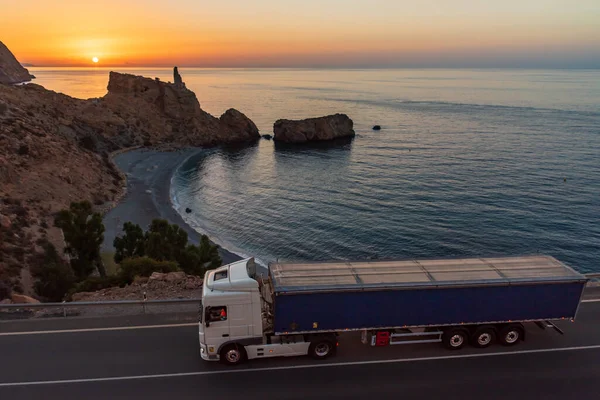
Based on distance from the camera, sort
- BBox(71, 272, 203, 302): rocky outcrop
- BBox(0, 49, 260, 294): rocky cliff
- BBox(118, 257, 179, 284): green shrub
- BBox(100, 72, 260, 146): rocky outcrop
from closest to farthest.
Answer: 1. BBox(71, 272, 203, 302): rocky outcrop
2. BBox(118, 257, 179, 284): green shrub
3. BBox(0, 49, 260, 294): rocky cliff
4. BBox(100, 72, 260, 146): rocky outcrop

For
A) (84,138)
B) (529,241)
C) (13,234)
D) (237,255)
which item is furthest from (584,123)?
(13,234)

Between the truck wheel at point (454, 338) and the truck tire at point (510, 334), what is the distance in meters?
1.33

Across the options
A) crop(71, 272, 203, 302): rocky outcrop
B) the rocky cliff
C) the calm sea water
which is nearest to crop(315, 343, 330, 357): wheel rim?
crop(71, 272, 203, 302): rocky outcrop

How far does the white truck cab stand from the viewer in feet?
46.6

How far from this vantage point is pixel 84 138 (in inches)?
3243

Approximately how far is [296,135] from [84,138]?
175ft

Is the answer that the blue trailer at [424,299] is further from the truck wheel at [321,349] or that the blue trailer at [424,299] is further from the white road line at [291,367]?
the truck wheel at [321,349]

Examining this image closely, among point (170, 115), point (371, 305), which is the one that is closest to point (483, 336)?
point (371, 305)

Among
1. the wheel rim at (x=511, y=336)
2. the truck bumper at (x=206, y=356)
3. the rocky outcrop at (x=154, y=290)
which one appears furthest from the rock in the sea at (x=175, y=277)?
the wheel rim at (x=511, y=336)

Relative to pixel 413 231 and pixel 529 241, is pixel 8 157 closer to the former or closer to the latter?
pixel 413 231

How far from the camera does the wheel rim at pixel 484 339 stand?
1549 cm

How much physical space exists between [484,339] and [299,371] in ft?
23.2

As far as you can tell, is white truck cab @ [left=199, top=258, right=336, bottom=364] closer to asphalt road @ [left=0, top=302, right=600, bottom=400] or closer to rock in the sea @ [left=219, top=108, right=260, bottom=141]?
asphalt road @ [left=0, top=302, right=600, bottom=400]

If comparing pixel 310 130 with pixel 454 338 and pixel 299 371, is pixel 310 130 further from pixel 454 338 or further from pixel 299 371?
pixel 299 371
